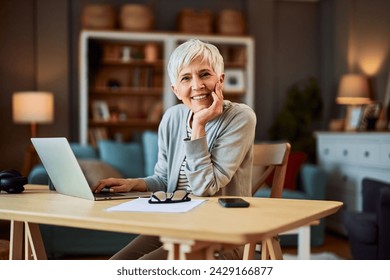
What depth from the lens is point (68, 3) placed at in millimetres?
5199

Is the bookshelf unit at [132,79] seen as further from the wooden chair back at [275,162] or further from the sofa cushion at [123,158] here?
the wooden chair back at [275,162]

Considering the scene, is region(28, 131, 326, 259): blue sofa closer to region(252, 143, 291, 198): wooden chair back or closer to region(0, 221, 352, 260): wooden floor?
region(0, 221, 352, 260): wooden floor

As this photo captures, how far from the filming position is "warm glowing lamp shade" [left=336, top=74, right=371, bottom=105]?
4.55 meters

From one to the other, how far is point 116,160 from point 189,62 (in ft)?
8.81

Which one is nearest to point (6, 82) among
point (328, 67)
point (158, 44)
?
point (158, 44)

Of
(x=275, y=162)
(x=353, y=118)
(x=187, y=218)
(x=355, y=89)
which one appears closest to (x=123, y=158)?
(x=353, y=118)

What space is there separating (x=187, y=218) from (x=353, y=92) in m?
3.73

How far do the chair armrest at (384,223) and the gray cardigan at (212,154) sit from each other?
124 cm

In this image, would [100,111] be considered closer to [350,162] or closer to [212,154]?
[350,162]

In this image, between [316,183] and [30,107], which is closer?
[316,183]

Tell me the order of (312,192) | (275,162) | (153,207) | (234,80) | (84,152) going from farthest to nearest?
1. (234,80)
2. (84,152)
3. (312,192)
4. (275,162)
5. (153,207)

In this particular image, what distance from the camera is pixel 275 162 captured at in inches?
75.2

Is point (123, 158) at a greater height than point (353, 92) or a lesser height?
lesser

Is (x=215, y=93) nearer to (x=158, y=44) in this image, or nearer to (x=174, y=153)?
(x=174, y=153)
